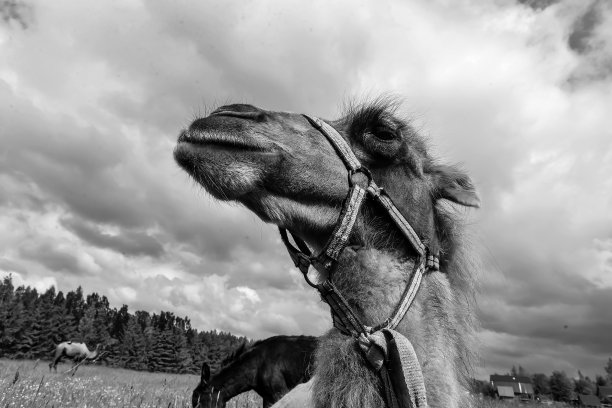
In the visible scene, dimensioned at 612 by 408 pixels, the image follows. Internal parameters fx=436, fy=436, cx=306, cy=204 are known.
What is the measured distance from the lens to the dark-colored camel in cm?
1188

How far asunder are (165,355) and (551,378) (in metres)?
98.1

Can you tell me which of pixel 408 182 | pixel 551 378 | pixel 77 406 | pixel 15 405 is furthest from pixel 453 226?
pixel 551 378

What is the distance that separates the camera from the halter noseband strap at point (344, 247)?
7.67ft

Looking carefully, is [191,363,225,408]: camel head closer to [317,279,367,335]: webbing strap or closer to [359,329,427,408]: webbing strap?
[317,279,367,335]: webbing strap

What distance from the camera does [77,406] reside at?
5676 millimetres

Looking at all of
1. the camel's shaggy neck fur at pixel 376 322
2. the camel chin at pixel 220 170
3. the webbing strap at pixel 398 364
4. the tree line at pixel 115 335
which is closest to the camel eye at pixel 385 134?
the camel's shaggy neck fur at pixel 376 322

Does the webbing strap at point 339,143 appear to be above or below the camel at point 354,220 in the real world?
above

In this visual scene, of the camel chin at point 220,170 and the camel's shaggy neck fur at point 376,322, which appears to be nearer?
the camel's shaggy neck fur at point 376,322

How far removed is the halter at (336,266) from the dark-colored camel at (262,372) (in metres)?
9.51

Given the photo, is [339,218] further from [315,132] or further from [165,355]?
[165,355]

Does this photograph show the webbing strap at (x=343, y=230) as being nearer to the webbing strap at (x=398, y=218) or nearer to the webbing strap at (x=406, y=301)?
the webbing strap at (x=398, y=218)

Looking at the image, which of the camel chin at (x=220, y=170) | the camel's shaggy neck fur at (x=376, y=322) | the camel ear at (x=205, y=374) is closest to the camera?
the camel's shaggy neck fur at (x=376, y=322)

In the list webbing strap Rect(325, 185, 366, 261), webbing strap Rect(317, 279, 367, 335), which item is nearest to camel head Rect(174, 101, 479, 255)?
webbing strap Rect(325, 185, 366, 261)

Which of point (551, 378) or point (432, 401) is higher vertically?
point (551, 378)
